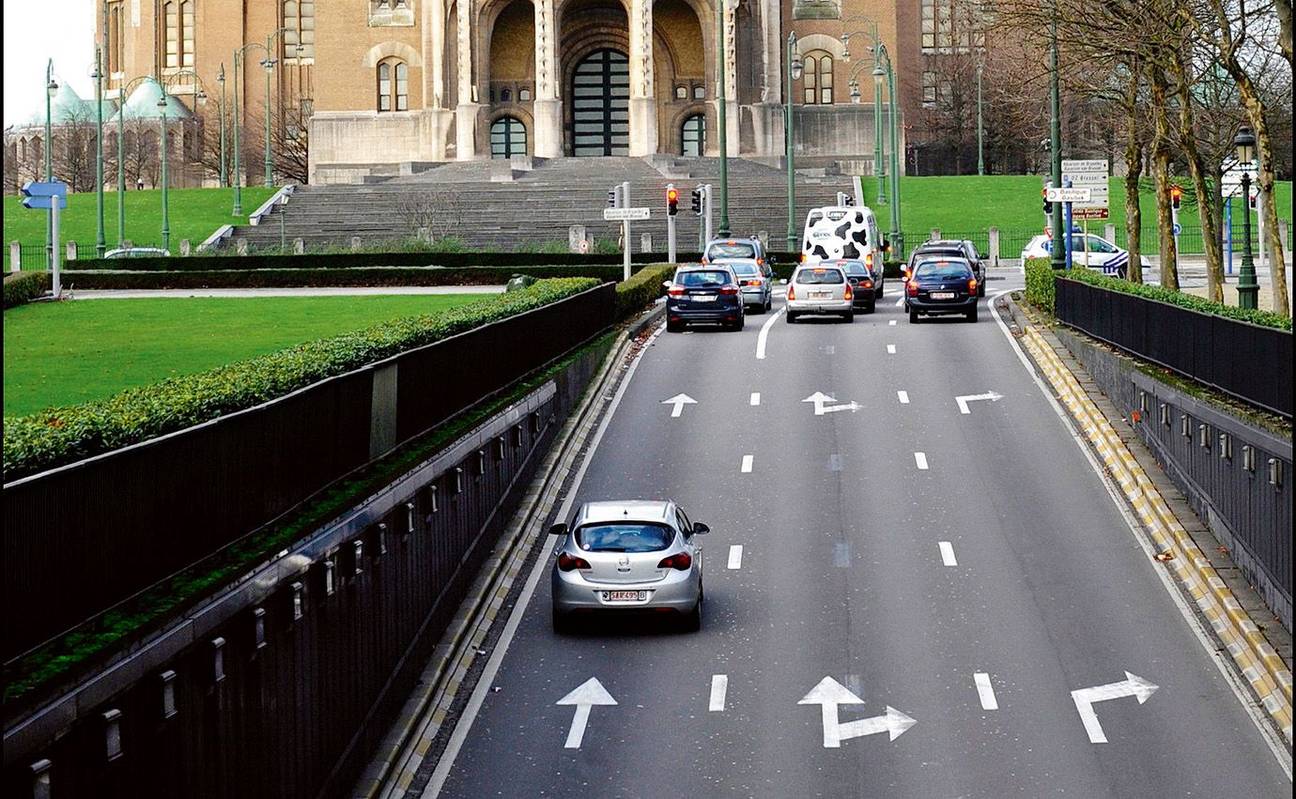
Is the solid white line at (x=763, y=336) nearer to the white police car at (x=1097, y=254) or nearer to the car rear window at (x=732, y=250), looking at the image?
the car rear window at (x=732, y=250)

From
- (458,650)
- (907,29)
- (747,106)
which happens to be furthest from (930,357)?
(907,29)

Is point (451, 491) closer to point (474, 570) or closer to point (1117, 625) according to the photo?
point (474, 570)

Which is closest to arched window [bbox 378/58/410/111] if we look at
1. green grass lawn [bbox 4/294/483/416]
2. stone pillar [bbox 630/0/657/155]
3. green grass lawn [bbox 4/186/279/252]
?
green grass lawn [bbox 4/186/279/252]

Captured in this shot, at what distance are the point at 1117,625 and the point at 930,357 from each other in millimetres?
17188

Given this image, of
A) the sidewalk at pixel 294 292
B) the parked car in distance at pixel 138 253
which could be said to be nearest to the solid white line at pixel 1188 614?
the sidewalk at pixel 294 292

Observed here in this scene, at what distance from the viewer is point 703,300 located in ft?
137

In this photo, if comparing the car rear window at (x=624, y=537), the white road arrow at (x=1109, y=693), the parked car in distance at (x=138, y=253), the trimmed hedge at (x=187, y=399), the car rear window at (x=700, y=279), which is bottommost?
the white road arrow at (x=1109, y=693)

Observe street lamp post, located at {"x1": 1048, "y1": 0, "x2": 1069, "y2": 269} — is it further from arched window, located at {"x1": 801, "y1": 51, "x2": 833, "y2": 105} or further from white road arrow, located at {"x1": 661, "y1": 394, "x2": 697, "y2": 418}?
arched window, located at {"x1": 801, "y1": 51, "x2": 833, "y2": 105}

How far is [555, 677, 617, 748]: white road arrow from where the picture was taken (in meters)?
17.4

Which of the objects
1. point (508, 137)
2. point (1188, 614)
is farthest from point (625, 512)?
point (508, 137)

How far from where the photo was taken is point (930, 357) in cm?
3716

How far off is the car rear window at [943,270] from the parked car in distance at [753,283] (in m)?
5.08

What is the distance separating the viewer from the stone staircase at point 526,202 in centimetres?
7525

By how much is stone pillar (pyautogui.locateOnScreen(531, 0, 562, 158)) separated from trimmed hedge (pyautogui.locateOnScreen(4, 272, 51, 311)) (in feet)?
124
